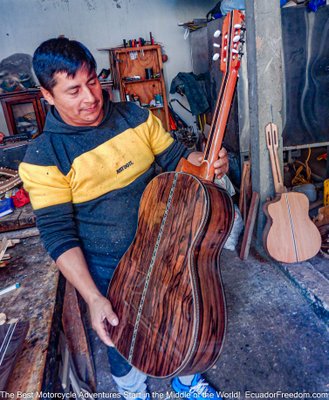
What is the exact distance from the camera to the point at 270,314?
7.35ft

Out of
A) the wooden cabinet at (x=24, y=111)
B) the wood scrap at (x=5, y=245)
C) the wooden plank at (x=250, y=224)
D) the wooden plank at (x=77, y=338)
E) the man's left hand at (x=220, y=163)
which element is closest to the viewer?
the man's left hand at (x=220, y=163)

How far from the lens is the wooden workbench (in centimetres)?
100

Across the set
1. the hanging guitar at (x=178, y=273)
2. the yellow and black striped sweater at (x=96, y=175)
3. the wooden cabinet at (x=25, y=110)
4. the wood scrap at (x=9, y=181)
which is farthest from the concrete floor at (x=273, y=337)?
the wooden cabinet at (x=25, y=110)

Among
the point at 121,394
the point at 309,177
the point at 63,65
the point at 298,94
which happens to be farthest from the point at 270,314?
the point at 298,94

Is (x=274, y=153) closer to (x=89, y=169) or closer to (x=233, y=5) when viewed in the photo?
(x=89, y=169)

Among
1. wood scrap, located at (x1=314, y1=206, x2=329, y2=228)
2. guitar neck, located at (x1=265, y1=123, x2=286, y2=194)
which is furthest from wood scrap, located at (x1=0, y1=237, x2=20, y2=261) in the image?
wood scrap, located at (x1=314, y1=206, x2=329, y2=228)

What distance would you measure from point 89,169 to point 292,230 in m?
1.78

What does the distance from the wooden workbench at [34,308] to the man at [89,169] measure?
0.59ft

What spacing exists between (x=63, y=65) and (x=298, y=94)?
3233 millimetres

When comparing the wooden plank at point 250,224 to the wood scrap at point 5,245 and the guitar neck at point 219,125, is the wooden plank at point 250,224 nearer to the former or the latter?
the guitar neck at point 219,125

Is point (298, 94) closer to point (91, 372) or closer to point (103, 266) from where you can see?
point (103, 266)

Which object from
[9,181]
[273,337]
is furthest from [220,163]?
[9,181]

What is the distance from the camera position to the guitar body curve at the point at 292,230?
2.47 m

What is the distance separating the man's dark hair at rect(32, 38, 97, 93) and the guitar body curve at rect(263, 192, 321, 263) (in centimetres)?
183
